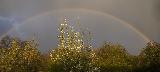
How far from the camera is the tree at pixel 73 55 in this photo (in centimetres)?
3538

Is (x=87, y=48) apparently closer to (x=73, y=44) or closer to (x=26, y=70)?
(x=73, y=44)

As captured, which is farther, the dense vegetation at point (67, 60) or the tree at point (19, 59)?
the tree at point (19, 59)

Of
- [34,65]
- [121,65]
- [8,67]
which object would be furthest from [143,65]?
[8,67]

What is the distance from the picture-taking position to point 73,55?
35812mm

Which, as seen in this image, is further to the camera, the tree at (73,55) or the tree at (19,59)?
the tree at (19,59)

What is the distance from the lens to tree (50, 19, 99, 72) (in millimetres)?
35375

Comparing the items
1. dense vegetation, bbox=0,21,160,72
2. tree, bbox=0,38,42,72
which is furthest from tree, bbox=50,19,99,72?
tree, bbox=0,38,42,72

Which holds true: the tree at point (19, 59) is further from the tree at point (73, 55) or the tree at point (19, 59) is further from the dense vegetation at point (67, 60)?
the tree at point (73, 55)

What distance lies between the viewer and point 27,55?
5538cm

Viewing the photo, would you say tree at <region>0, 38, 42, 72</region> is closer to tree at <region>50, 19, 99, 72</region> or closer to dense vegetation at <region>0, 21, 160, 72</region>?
dense vegetation at <region>0, 21, 160, 72</region>

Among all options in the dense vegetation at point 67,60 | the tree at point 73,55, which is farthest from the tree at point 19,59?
the tree at point 73,55

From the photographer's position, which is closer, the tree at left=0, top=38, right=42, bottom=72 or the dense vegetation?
the dense vegetation

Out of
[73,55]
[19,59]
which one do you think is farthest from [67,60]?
[19,59]

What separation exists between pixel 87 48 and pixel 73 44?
1.54 metres
